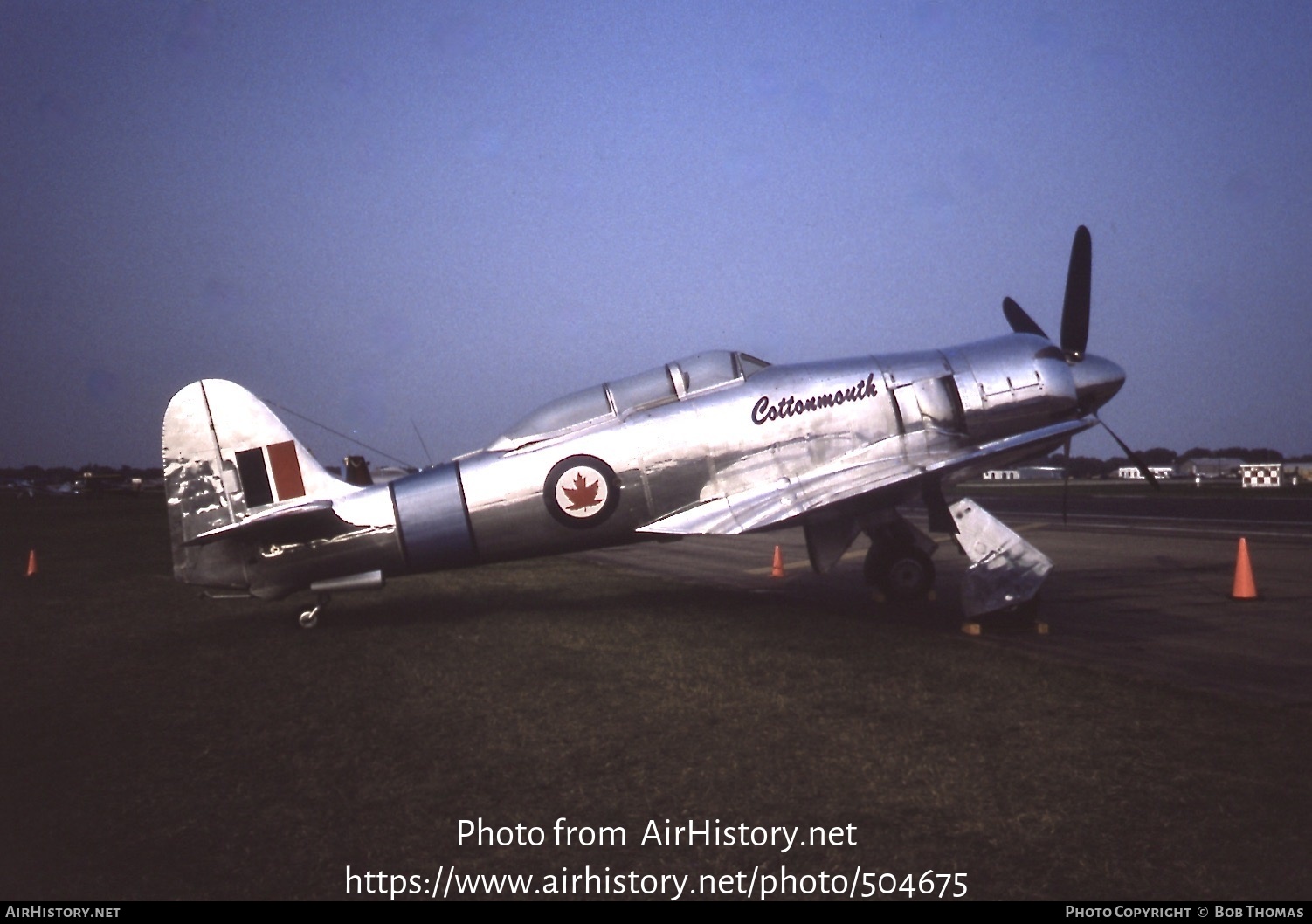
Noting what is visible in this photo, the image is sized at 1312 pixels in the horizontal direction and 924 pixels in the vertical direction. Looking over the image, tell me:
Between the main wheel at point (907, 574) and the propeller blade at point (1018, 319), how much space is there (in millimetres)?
3038

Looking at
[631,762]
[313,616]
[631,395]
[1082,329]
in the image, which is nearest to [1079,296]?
[1082,329]

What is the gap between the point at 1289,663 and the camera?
6879mm

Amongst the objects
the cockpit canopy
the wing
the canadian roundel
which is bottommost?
the wing

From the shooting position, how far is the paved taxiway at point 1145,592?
23.0 ft

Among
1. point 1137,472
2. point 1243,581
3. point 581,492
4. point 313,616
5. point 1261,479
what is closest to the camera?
point 581,492

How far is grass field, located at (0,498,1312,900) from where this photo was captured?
11.4ft

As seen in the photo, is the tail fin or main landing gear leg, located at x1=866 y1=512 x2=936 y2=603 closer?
the tail fin

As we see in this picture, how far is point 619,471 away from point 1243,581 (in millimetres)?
7500

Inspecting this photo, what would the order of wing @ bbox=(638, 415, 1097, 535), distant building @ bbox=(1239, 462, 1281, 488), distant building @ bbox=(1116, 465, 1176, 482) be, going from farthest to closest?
distant building @ bbox=(1116, 465, 1176, 482) → distant building @ bbox=(1239, 462, 1281, 488) → wing @ bbox=(638, 415, 1097, 535)

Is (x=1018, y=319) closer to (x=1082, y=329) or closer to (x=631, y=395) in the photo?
(x=1082, y=329)

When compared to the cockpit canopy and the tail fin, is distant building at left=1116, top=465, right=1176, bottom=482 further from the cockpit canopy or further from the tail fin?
the tail fin

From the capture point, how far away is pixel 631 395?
9.20m

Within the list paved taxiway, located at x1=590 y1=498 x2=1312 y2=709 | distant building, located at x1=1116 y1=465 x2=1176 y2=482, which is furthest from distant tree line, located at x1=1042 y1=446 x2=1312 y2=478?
paved taxiway, located at x1=590 y1=498 x2=1312 y2=709

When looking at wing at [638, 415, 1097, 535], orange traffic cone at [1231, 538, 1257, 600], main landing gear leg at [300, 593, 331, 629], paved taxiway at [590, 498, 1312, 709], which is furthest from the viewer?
orange traffic cone at [1231, 538, 1257, 600]
